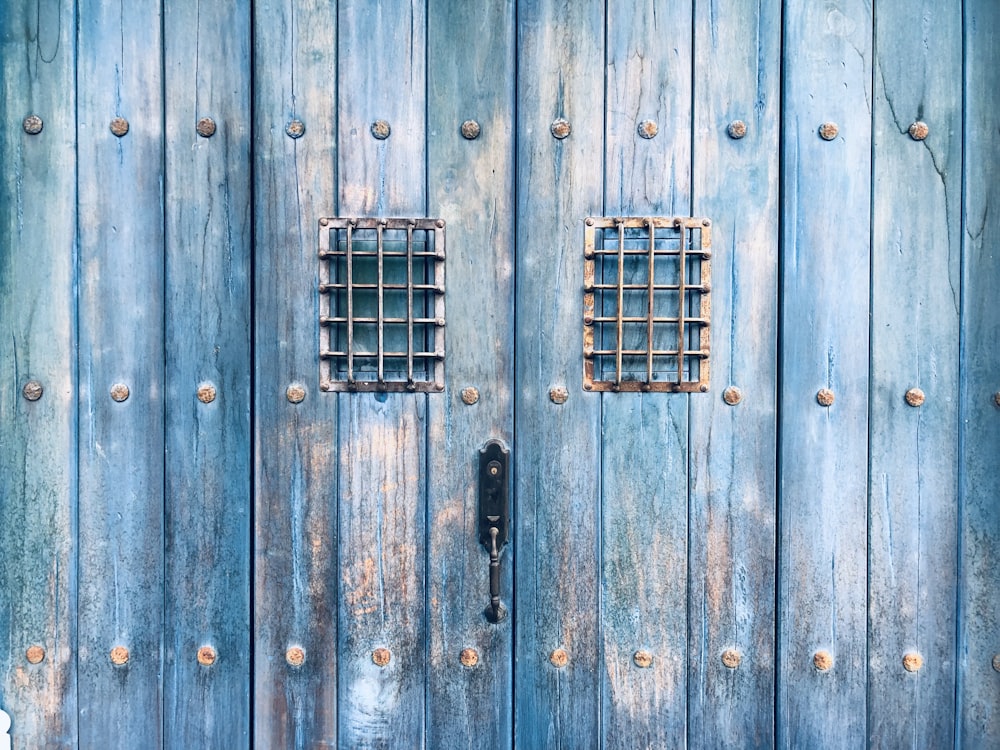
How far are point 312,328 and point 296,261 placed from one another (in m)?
0.12

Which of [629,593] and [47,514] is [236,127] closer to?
[47,514]

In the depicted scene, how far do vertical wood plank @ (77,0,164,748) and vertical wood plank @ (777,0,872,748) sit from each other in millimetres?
1139

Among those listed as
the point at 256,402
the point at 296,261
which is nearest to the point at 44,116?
the point at 296,261

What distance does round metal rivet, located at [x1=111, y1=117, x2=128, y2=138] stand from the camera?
1.28 meters

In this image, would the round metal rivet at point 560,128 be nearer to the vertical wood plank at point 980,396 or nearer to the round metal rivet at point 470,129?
the round metal rivet at point 470,129

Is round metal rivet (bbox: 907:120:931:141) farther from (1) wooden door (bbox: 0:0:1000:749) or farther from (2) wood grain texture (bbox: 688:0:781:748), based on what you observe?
(2) wood grain texture (bbox: 688:0:781:748)

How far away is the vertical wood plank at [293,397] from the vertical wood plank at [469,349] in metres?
0.19

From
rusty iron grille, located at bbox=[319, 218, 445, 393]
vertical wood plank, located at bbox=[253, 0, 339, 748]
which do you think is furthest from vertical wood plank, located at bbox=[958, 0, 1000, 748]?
vertical wood plank, located at bbox=[253, 0, 339, 748]

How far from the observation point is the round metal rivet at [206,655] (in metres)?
1.29

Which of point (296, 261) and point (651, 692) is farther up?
point (296, 261)

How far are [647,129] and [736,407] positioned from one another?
20.7 inches

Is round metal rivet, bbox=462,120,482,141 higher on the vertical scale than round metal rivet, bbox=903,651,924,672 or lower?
higher

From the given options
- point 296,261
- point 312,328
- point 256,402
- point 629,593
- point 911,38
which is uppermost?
point 911,38

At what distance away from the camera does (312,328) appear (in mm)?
1289
